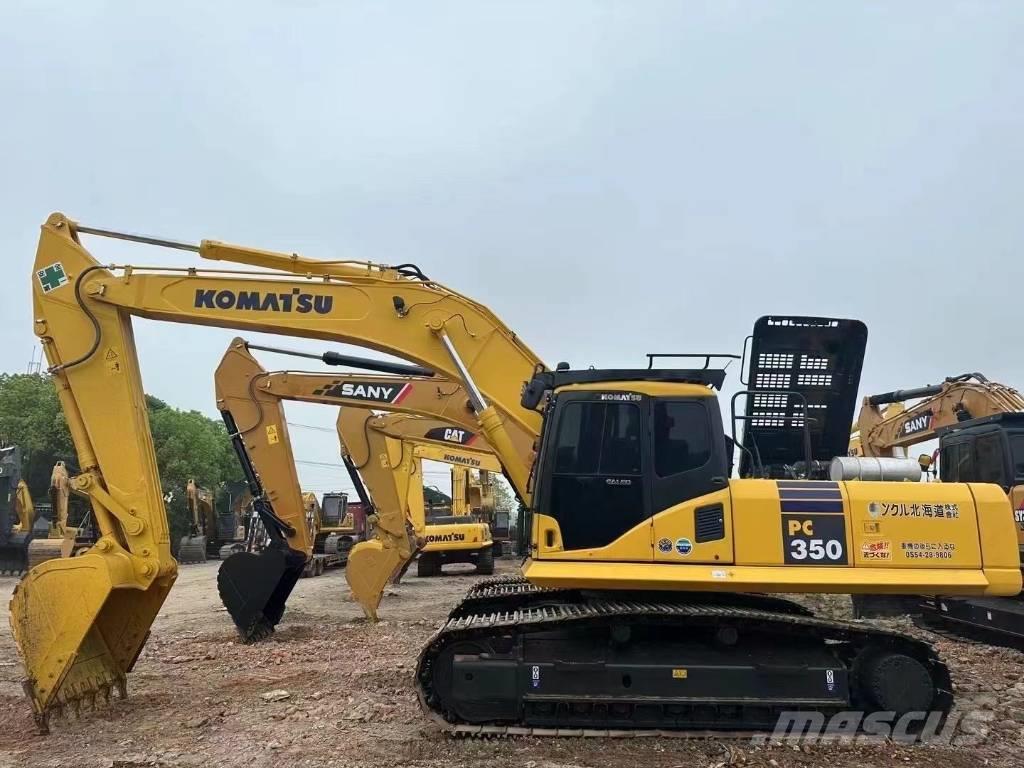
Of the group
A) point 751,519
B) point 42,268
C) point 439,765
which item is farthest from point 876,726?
point 42,268

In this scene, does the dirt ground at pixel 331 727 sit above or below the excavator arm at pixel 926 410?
below

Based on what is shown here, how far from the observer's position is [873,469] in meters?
6.97

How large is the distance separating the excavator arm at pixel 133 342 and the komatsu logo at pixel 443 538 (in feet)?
46.9

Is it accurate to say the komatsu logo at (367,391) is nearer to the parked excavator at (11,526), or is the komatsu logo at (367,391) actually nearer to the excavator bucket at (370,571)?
the excavator bucket at (370,571)

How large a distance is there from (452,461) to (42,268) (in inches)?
637

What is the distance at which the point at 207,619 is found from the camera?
1330 centimetres

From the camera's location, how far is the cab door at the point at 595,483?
6.29 meters

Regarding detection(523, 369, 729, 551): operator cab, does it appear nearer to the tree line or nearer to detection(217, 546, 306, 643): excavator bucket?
detection(217, 546, 306, 643): excavator bucket

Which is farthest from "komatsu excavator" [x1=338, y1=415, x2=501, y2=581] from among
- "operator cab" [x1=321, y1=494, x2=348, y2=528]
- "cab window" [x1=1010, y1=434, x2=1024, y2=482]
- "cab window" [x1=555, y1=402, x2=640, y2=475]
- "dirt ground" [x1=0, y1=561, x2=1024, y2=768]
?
"operator cab" [x1=321, y1=494, x2=348, y2=528]

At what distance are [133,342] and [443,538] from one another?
48.5 feet

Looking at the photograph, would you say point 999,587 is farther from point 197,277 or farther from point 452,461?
point 452,461

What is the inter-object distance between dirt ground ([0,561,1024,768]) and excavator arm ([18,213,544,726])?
2.54 feet

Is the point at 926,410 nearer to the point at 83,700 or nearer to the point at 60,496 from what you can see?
the point at 83,700

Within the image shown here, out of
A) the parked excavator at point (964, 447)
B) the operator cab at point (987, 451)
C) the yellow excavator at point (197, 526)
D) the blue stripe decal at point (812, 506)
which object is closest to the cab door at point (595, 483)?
the blue stripe decal at point (812, 506)
